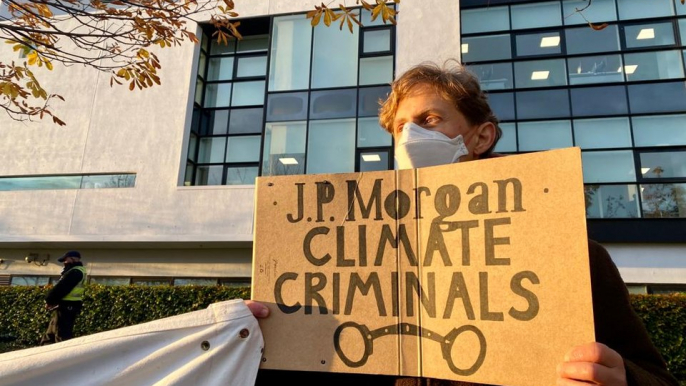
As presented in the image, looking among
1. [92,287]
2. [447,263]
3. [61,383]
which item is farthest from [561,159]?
[92,287]

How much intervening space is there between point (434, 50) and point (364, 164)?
4.06m

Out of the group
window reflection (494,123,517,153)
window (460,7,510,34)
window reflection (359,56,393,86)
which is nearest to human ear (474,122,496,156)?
window reflection (494,123,517,153)

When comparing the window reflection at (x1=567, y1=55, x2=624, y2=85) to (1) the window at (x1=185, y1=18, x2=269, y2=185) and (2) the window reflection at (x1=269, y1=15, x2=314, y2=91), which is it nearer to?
(2) the window reflection at (x1=269, y1=15, x2=314, y2=91)

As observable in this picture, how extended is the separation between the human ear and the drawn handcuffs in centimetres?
75

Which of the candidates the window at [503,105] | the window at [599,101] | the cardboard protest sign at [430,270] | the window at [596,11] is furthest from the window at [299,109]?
the cardboard protest sign at [430,270]

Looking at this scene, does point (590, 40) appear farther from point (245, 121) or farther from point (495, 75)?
point (245, 121)

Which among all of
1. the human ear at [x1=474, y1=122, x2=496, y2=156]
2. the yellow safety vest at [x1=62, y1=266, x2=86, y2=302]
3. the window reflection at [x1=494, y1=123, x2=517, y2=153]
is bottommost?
the yellow safety vest at [x1=62, y1=266, x2=86, y2=302]

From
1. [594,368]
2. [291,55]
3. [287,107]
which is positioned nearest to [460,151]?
[594,368]

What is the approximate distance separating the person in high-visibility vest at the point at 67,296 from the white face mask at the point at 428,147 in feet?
26.3

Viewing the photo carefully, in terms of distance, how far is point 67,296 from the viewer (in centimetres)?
820

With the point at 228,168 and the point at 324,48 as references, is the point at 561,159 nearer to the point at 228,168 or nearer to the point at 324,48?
the point at 324,48

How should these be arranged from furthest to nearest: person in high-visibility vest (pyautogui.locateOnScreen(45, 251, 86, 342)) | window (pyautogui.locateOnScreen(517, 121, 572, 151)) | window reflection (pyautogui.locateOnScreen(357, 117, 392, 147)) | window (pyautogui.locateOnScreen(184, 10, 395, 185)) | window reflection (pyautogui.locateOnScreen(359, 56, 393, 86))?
window reflection (pyautogui.locateOnScreen(359, 56, 393, 86)) < window (pyautogui.locateOnScreen(184, 10, 395, 185)) < window reflection (pyautogui.locateOnScreen(357, 117, 392, 147)) < window (pyautogui.locateOnScreen(517, 121, 572, 151)) < person in high-visibility vest (pyautogui.locateOnScreen(45, 251, 86, 342))

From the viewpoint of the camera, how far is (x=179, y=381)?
1605 mm

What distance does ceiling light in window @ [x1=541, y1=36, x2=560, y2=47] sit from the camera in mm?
13859
